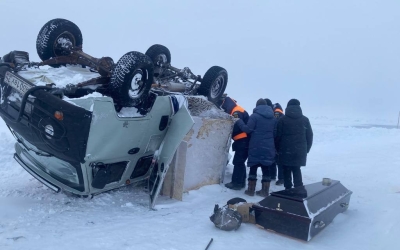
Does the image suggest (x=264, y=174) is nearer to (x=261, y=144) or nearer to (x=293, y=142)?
(x=261, y=144)

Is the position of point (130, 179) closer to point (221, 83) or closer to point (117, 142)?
point (117, 142)

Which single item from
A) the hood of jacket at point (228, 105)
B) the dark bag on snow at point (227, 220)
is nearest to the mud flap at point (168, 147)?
the dark bag on snow at point (227, 220)

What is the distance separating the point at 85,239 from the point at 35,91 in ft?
5.70

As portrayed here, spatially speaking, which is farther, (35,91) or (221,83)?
(221,83)

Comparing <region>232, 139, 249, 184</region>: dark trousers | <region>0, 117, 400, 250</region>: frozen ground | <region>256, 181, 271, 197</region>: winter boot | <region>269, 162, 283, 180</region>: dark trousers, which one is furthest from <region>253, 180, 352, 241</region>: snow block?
<region>269, 162, 283, 180</region>: dark trousers

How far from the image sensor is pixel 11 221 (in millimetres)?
4340

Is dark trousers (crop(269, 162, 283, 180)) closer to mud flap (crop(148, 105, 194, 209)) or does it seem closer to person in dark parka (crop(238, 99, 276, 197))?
person in dark parka (crop(238, 99, 276, 197))

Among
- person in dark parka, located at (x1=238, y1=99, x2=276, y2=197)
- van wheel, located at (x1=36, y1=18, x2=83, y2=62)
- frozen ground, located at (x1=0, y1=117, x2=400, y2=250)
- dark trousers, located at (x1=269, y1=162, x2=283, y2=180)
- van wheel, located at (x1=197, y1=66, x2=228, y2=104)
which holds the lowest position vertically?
dark trousers, located at (x1=269, y1=162, x2=283, y2=180)

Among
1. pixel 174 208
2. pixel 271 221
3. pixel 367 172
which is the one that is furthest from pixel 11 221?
pixel 367 172

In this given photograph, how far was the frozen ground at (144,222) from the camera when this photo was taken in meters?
3.99

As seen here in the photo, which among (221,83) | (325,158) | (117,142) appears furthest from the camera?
(325,158)

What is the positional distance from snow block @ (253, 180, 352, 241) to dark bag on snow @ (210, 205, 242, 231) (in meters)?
0.28

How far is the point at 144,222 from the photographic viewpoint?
4.67 m

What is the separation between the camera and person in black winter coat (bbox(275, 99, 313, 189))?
6141mm
